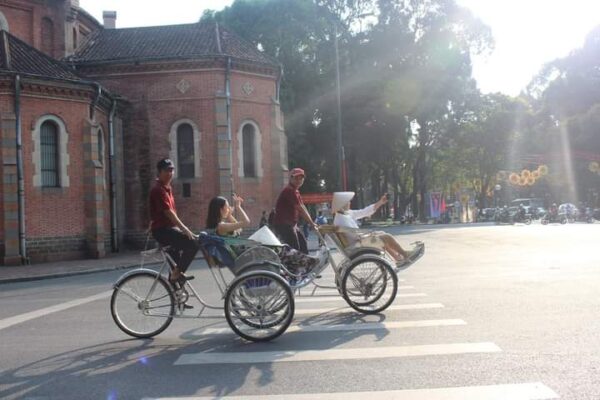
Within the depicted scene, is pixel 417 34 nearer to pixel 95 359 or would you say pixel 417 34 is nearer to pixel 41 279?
pixel 41 279

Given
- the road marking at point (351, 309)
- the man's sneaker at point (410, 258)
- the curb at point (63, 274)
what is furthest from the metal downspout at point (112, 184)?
the man's sneaker at point (410, 258)

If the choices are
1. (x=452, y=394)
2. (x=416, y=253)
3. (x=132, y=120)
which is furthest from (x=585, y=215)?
(x=452, y=394)

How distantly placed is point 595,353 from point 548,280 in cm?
539

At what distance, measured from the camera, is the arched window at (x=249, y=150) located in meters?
27.5

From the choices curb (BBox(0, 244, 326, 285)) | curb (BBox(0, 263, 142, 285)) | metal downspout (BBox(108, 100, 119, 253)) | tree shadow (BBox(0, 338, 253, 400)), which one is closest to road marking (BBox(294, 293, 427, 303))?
tree shadow (BBox(0, 338, 253, 400))

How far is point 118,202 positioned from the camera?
1016 inches

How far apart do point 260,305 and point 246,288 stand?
25 cm

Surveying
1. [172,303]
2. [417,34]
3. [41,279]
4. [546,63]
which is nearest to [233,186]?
[41,279]

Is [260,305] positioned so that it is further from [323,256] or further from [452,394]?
[452,394]

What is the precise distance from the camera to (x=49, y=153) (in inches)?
861

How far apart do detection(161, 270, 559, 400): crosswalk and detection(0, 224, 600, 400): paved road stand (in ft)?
0.05

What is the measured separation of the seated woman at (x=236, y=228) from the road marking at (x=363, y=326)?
0.72 metres

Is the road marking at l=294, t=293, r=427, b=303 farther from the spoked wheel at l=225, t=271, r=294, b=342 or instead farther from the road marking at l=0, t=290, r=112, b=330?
the road marking at l=0, t=290, r=112, b=330

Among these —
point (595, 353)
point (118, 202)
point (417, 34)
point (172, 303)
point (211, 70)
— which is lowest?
point (595, 353)
